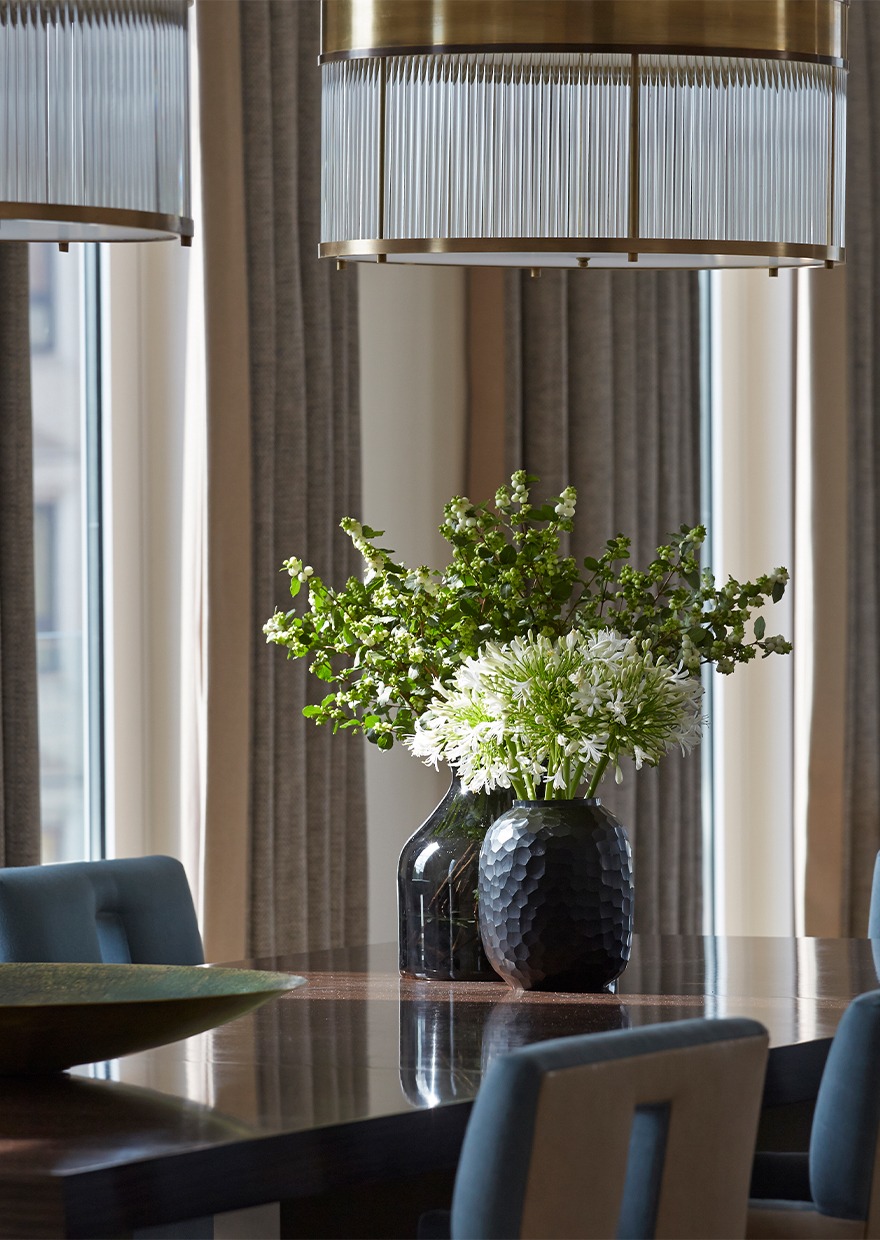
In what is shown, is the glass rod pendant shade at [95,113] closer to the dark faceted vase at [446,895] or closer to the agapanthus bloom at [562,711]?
the agapanthus bloom at [562,711]

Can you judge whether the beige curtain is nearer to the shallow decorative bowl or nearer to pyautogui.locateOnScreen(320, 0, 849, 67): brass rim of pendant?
pyautogui.locateOnScreen(320, 0, 849, 67): brass rim of pendant

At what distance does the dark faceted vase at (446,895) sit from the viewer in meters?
2.50

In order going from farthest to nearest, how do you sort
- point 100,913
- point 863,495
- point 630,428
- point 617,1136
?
point 863,495 → point 630,428 → point 100,913 → point 617,1136

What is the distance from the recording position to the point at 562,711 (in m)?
2.37

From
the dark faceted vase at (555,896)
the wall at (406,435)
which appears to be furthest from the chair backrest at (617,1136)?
the wall at (406,435)

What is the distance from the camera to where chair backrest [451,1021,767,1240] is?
56.1 inches

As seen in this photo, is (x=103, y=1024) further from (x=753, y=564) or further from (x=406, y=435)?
(x=753, y=564)

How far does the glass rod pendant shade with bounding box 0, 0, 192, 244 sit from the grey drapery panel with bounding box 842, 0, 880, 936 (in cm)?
325

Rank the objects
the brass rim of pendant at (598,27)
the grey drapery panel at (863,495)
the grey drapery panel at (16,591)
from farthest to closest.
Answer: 1. the grey drapery panel at (863,495)
2. the grey drapery panel at (16,591)
3. the brass rim of pendant at (598,27)

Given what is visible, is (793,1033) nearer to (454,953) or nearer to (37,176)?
(454,953)

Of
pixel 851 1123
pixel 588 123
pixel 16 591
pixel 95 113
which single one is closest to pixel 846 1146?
pixel 851 1123

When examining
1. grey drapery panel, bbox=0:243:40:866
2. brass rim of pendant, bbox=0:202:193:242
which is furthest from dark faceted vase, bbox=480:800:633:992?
grey drapery panel, bbox=0:243:40:866

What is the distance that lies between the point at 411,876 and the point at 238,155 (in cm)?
182

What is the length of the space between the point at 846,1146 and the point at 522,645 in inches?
30.8
